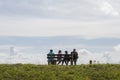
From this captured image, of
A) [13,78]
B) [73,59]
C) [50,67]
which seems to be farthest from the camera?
[73,59]

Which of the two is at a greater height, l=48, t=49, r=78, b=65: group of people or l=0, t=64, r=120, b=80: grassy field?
l=48, t=49, r=78, b=65: group of people

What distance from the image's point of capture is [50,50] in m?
38.9

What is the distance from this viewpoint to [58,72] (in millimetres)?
29844

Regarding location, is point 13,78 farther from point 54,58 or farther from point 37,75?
point 54,58

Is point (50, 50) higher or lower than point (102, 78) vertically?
higher

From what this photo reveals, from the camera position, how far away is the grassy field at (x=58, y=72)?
28.8 meters

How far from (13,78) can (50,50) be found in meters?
10.8

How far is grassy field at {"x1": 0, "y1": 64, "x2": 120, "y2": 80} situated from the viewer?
94.4 ft

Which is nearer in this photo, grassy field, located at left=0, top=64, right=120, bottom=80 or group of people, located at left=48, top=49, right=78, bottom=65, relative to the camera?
grassy field, located at left=0, top=64, right=120, bottom=80

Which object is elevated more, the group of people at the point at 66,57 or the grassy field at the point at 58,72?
the group of people at the point at 66,57

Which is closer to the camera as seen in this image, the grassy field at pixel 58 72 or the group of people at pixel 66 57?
the grassy field at pixel 58 72

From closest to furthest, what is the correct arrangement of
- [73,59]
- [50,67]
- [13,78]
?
[13,78]
[50,67]
[73,59]

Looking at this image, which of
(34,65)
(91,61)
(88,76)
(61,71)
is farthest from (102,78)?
(91,61)

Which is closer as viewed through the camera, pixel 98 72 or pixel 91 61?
pixel 98 72
